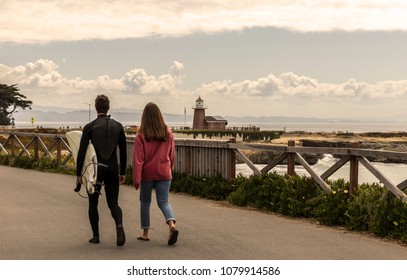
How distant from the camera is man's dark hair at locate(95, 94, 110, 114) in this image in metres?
7.46

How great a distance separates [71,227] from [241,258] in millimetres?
3359

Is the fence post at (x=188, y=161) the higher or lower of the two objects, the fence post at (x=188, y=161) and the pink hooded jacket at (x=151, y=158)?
the lower

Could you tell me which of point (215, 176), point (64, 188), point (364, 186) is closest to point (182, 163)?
point (215, 176)

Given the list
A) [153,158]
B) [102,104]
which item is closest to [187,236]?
[153,158]

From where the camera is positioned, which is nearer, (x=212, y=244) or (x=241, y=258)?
(x=241, y=258)

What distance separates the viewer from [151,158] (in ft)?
24.8

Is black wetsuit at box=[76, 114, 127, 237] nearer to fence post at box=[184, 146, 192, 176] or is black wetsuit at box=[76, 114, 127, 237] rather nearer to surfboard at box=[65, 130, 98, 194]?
surfboard at box=[65, 130, 98, 194]

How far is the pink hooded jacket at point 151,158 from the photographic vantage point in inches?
295

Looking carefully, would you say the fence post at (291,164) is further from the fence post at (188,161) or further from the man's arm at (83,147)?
the man's arm at (83,147)

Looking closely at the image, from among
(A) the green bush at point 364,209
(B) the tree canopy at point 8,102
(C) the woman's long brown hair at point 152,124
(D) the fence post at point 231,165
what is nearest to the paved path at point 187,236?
(A) the green bush at point 364,209

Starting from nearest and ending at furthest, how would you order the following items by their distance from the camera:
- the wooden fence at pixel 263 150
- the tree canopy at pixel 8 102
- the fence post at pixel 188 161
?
1. the wooden fence at pixel 263 150
2. the fence post at pixel 188 161
3. the tree canopy at pixel 8 102

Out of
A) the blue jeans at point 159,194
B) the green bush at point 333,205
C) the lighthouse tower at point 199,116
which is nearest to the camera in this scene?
the blue jeans at point 159,194

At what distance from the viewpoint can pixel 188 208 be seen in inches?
447

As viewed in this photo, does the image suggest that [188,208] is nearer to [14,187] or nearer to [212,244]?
[212,244]
